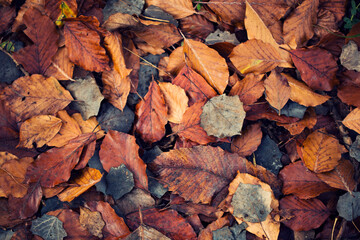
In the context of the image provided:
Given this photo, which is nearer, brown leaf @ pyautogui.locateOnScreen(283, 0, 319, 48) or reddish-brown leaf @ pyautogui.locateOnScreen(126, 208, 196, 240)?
reddish-brown leaf @ pyautogui.locateOnScreen(126, 208, 196, 240)

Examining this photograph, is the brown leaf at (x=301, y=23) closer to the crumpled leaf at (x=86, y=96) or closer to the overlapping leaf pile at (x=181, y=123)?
the overlapping leaf pile at (x=181, y=123)

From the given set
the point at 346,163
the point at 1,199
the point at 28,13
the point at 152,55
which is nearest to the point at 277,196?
the point at 346,163

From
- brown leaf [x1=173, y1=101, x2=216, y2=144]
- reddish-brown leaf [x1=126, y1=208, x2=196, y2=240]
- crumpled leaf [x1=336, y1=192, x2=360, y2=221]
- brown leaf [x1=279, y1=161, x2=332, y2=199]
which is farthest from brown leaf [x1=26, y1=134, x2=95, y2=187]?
crumpled leaf [x1=336, y1=192, x2=360, y2=221]

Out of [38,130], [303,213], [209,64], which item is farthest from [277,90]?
[38,130]

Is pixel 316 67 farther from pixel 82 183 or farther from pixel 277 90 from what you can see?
pixel 82 183

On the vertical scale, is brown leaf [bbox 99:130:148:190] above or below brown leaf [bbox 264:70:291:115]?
below

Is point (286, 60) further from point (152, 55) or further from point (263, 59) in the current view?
point (152, 55)

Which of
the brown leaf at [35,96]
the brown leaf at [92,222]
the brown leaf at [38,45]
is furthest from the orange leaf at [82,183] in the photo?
the brown leaf at [38,45]

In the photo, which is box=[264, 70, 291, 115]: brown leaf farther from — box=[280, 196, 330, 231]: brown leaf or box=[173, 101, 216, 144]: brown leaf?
box=[280, 196, 330, 231]: brown leaf
